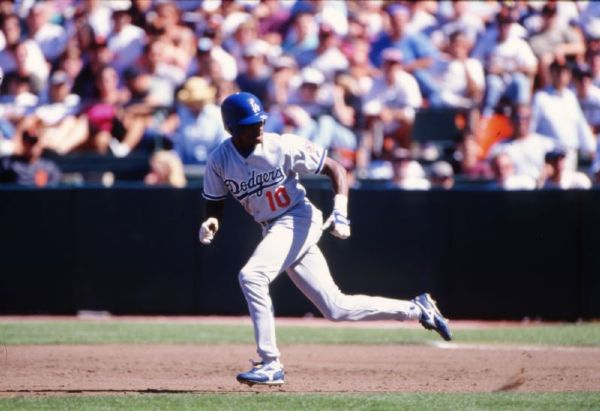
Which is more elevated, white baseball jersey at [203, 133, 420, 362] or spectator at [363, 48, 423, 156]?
spectator at [363, 48, 423, 156]

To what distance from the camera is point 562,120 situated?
13.1 metres

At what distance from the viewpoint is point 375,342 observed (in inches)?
428

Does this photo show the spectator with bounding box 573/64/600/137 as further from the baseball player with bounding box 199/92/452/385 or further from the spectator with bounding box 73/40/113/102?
the baseball player with bounding box 199/92/452/385

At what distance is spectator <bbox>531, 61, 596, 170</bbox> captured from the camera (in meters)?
13.1

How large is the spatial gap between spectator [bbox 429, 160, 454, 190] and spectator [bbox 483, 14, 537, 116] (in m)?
1.09

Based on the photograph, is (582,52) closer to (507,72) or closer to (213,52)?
(507,72)

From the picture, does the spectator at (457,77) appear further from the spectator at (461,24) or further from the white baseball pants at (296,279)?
the white baseball pants at (296,279)

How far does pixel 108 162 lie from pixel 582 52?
602 cm

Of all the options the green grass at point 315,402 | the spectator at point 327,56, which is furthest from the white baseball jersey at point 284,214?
the spectator at point 327,56

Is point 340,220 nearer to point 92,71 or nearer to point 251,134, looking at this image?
point 251,134

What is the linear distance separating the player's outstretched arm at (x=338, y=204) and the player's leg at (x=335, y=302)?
293 mm

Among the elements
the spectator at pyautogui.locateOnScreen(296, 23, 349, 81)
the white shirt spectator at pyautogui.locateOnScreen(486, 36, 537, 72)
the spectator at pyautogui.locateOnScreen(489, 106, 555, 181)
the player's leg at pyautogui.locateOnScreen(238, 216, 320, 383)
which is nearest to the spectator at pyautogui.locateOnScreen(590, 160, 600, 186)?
the spectator at pyautogui.locateOnScreen(489, 106, 555, 181)

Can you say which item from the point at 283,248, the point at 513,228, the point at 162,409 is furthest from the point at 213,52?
the point at 162,409

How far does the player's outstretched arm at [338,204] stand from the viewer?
282 inches
